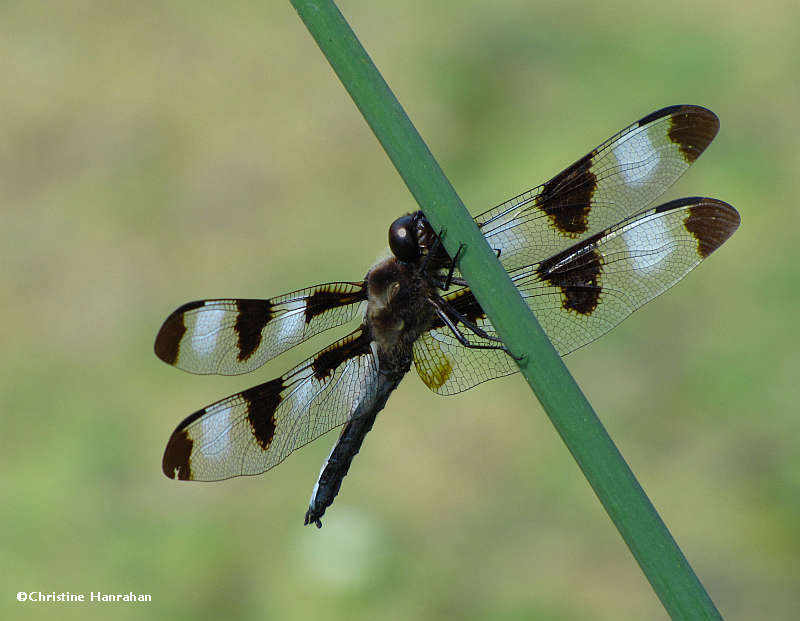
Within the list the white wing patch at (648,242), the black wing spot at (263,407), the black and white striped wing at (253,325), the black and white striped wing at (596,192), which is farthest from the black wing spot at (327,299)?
the white wing patch at (648,242)

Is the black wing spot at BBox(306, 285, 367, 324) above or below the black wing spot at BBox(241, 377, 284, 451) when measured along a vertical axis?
above

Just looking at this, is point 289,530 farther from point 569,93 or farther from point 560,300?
point 569,93

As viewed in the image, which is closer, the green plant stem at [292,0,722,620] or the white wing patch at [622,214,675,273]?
the green plant stem at [292,0,722,620]

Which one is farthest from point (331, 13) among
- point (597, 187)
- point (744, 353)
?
point (744, 353)

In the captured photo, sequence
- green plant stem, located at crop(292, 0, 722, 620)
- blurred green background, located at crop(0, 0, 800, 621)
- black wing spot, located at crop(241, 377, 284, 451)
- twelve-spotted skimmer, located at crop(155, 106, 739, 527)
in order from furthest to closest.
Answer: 1. blurred green background, located at crop(0, 0, 800, 621)
2. black wing spot, located at crop(241, 377, 284, 451)
3. twelve-spotted skimmer, located at crop(155, 106, 739, 527)
4. green plant stem, located at crop(292, 0, 722, 620)

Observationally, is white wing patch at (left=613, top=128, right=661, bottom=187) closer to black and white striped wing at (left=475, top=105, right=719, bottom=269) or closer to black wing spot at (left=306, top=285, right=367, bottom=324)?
black and white striped wing at (left=475, top=105, right=719, bottom=269)

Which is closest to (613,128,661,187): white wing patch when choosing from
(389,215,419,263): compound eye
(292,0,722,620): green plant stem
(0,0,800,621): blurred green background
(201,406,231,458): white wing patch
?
(389,215,419,263): compound eye

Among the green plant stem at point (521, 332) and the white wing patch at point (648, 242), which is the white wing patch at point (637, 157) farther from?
the green plant stem at point (521, 332)

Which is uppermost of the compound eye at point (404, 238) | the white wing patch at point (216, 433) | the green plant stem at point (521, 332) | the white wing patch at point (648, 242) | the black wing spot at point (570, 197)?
the black wing spot at point (570, 197)

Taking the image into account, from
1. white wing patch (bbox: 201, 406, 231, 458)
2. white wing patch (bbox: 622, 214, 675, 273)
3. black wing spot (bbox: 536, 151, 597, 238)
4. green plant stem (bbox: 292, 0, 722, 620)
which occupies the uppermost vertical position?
black wing spot (bbox: 536, 151, 597, 238)

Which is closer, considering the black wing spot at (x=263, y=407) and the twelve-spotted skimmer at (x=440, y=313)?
the twelve-spotted skimmer at (x=440, y=313)
